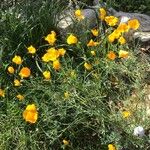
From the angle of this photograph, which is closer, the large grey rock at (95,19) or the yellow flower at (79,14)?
the yellow flower at (79,14)

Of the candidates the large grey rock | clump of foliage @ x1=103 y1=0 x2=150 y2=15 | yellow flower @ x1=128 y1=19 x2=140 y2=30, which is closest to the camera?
yellow flower @ x1=128 y1=19 x2=140 y2=30

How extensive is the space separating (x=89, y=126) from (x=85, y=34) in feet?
3.18

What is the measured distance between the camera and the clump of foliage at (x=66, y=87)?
12.1 feet

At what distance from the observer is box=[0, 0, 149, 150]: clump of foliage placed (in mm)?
3695

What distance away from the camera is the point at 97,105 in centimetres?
375

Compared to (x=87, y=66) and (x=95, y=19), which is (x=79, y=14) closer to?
(x=87, y=66)

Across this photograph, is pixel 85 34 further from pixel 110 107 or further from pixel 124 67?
pixel 110 107

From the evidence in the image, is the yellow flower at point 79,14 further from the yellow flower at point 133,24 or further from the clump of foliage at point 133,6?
the clump of foliage at point 133,6

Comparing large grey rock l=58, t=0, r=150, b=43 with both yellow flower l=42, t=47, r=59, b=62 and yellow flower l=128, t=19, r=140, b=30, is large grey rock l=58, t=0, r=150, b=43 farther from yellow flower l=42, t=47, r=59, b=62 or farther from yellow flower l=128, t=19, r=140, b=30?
yellow flower l=42, t=47, r=59, b=62

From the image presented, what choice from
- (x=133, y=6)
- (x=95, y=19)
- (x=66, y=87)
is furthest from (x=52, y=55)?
(x=133, y=6)

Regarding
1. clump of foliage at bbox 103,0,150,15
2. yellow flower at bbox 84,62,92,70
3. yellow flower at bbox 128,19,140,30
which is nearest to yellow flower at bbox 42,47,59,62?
yellow flower at bbox 84,62,92,70

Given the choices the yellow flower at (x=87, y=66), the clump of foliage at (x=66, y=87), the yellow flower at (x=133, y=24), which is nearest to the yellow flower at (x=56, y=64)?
the clump of foliage at (x=66, y=87)

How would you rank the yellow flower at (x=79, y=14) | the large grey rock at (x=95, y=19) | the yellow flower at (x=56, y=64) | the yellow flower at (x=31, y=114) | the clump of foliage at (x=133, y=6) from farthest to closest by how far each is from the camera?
the clump of foliage at (x=133, y=6)
the large grey rock at (x=95, y=19)
the yellow flower at (x=79, y=14)
the yellow flower at (x=56, y=64)
the yellow flower at (x=31, y=114)

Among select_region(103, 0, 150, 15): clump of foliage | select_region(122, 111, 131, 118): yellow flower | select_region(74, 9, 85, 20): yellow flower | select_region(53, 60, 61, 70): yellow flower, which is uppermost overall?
select_region(74, 9, 85, 20): yellow flower
